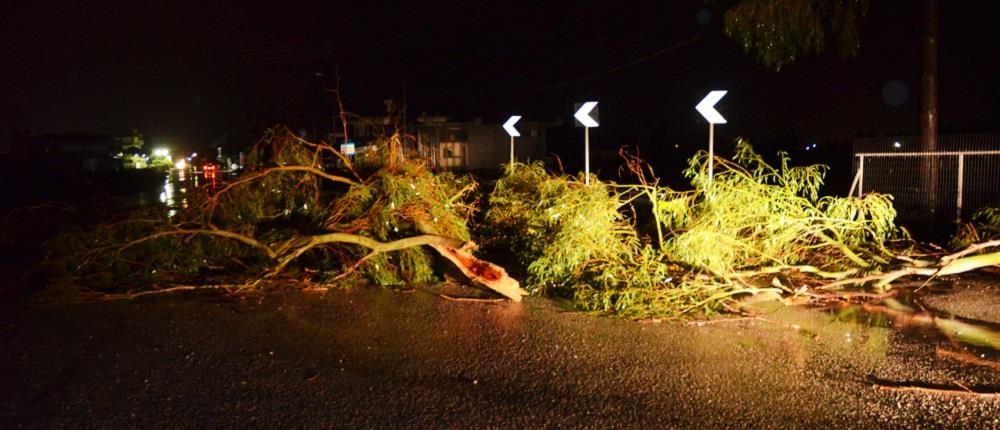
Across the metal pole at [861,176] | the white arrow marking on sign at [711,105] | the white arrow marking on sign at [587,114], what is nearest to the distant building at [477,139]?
the metal pole at [861,176]

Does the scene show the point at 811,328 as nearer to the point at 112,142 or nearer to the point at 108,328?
the point at 108,328

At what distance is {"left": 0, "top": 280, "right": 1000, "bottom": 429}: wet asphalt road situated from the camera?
4387 millimetres

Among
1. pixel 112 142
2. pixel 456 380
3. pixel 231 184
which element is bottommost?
pixel 456 380

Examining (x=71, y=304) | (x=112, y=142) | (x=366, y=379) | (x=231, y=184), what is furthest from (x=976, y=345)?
(x=112, y=142)

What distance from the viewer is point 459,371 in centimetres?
530

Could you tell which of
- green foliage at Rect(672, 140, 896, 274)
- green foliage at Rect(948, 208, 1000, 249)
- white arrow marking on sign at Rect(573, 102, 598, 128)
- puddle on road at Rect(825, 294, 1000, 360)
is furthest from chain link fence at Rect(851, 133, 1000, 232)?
puddle on road at Rect(825, 294, 1000, 360)

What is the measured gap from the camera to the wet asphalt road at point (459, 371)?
4.39m

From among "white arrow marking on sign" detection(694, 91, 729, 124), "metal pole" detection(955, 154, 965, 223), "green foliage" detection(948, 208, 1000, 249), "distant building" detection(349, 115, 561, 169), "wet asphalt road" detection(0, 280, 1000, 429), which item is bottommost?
"wet asphalt road" detection(0, 280, 1000, 429)

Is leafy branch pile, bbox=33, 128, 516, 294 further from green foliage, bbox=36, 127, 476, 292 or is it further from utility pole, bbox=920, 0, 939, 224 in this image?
utility pole, bbox=920, 0, 939, 224

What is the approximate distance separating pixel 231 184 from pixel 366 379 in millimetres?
4804

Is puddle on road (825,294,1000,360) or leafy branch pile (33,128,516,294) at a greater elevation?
leafy branch pile (33,128,516,294)

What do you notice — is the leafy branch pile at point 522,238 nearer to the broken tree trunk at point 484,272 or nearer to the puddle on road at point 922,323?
the broken tree trunk at point 484,272

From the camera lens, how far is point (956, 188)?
37.8ft

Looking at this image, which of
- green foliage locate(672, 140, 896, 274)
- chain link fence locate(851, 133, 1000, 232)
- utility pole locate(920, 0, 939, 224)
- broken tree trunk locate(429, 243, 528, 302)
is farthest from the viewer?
utility pole locate(920, 0, 939, 224)
